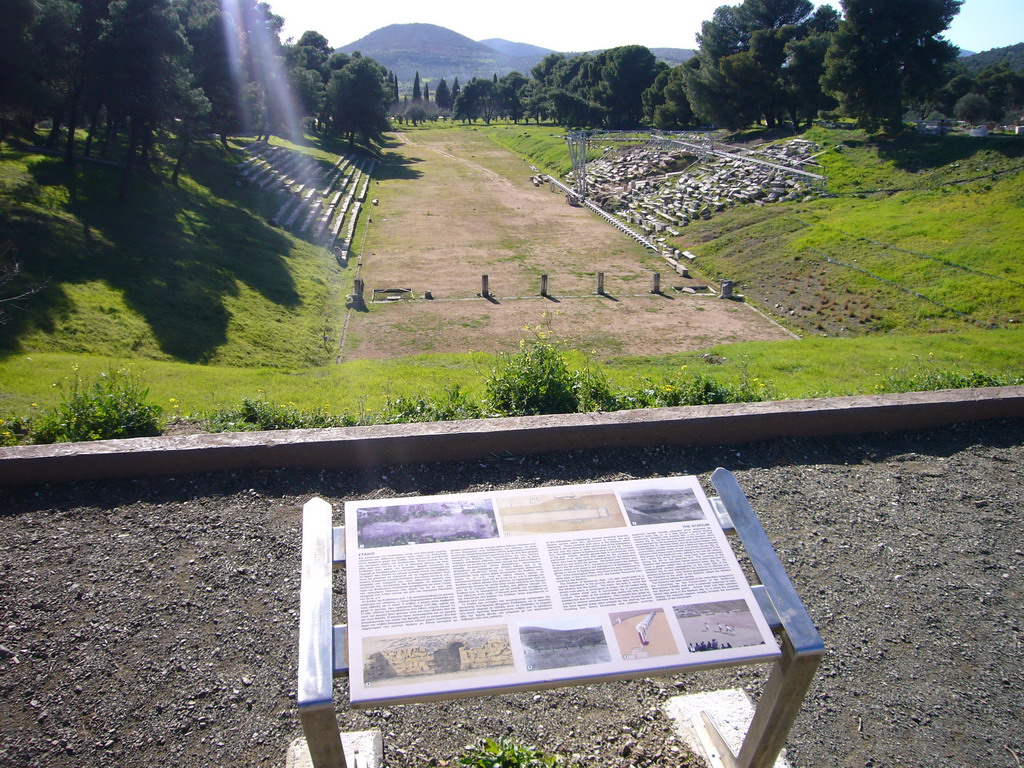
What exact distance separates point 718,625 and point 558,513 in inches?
33.2

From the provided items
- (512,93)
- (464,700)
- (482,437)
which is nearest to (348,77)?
(512,93)

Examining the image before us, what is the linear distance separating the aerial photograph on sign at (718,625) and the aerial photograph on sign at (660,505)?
463 millimetres

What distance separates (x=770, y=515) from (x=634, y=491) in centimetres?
252

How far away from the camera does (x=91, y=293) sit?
15.1 m

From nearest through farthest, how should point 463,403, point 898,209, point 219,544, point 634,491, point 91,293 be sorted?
1. point 634,491
2. point 219,544
3. point 463,403
4. point 91,293
5. point 898,209

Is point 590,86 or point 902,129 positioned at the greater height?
point 590,86

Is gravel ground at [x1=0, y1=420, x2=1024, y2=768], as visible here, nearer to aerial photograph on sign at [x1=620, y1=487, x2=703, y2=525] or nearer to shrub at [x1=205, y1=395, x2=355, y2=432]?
shrub at [x1=205, y1=395, x2=355, y2=432]

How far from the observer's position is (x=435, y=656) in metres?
2.71

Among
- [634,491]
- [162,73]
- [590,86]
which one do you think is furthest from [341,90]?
[634,491]

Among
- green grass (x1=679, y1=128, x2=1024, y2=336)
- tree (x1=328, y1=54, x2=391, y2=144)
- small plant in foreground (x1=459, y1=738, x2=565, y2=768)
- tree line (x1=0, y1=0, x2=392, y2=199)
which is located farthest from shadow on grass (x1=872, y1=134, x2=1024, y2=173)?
tree (x1=328, y1=54, x2=391, y2=144)

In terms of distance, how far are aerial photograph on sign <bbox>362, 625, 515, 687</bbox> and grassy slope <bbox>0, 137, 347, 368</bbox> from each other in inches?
470

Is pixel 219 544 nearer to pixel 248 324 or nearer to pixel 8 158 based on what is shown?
pixel 248 324

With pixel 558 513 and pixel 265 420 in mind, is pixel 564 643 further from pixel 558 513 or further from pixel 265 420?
pixel 265 420

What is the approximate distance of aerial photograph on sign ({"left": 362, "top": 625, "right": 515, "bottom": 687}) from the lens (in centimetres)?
266
